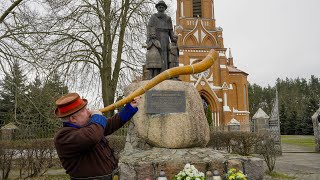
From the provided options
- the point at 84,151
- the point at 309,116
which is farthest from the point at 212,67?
the point at 84,151

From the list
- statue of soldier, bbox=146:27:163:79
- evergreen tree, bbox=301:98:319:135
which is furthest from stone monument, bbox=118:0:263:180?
evergreen tree, bbox=301:98:319:135

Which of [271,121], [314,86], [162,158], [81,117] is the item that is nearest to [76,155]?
[81,117]

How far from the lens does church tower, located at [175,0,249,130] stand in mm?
32219

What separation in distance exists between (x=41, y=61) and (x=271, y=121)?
14.6 metres

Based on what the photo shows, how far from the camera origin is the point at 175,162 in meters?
6.25

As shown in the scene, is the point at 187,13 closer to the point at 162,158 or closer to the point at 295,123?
the point at 295,123

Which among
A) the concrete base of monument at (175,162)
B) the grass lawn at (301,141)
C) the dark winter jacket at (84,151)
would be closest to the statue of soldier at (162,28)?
the concrete base of monument at (175,162)

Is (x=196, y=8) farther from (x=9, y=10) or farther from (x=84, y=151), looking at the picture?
(x=84, y=151)

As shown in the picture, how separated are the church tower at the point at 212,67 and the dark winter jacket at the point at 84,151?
92.6 ft

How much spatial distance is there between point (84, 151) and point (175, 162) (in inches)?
153

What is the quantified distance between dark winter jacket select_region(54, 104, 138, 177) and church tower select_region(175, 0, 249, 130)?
92.6 feet

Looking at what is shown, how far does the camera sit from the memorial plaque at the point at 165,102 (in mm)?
7332

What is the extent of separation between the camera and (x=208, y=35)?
113 feet

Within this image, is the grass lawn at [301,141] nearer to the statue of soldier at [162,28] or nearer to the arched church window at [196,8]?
the arched church window at [196,8]
